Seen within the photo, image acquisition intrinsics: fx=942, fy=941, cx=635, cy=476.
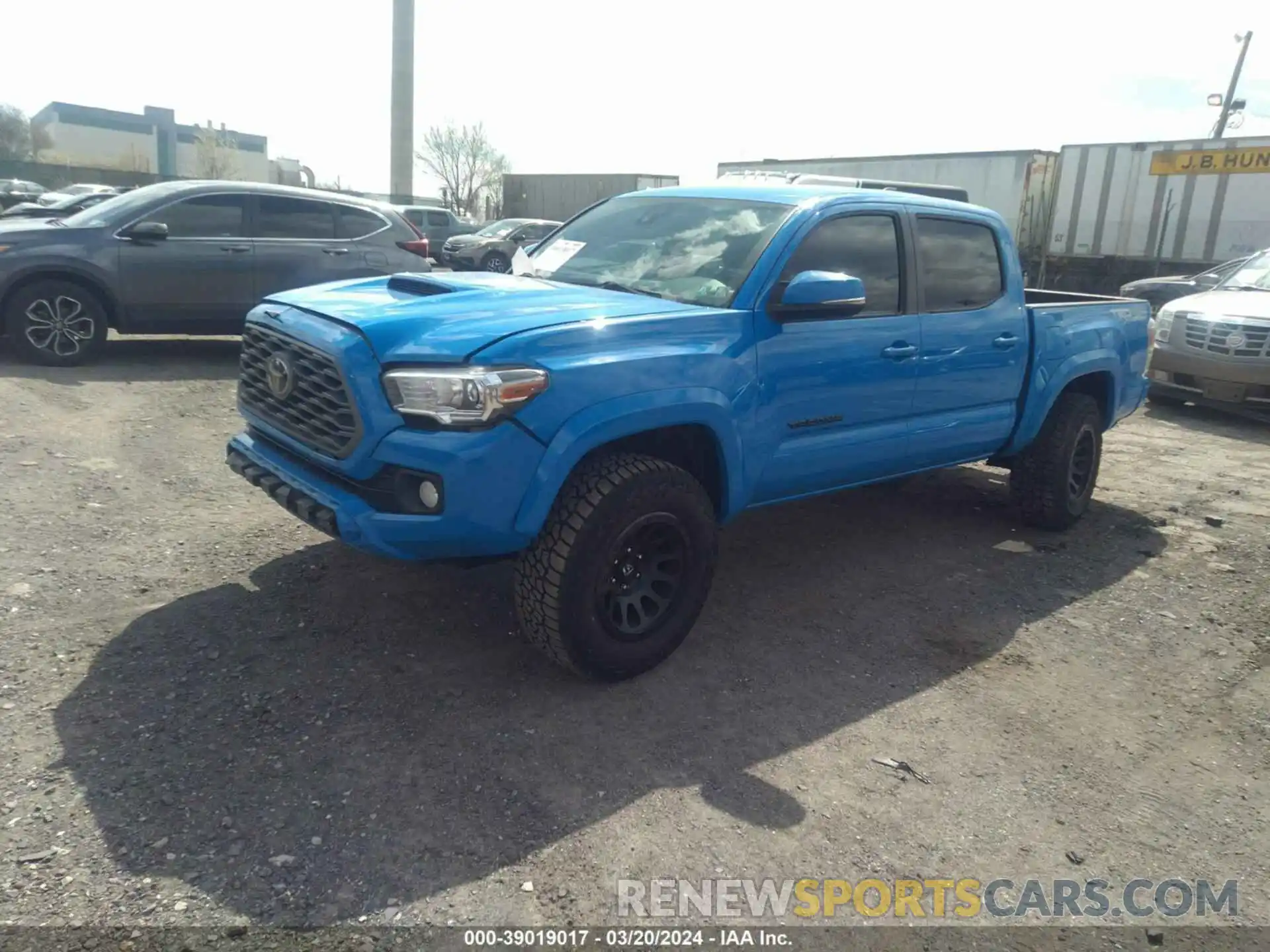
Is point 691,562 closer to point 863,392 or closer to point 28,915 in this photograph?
point 863,392

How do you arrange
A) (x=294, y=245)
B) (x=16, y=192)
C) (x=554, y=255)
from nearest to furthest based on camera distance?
(x=554, y=255)
(x=294, y=245)
(x=16, y=192)

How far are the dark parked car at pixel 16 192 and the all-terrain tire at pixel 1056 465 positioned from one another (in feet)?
86.0

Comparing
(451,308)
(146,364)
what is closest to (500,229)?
(146,364)

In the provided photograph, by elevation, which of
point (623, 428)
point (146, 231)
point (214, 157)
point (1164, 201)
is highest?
point (214, 157)

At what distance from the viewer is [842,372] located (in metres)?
4.11

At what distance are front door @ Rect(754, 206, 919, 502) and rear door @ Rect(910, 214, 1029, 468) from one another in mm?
146

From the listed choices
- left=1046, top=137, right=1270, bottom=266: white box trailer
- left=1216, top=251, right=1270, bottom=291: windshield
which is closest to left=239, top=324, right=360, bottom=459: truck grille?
left=1216, top=251, right=1270, bottom=291: windshield

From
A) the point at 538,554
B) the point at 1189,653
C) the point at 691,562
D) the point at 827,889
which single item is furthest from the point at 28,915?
the point at 1189,653

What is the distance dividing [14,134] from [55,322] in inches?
2698

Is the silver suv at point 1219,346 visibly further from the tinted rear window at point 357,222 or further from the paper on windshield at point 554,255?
the tinted rear window at point 357,222

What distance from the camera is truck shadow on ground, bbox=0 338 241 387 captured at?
749cm

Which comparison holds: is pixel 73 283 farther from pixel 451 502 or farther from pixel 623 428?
pixel 623 428

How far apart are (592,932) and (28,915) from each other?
1.35 meters

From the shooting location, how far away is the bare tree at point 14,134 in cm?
6072
